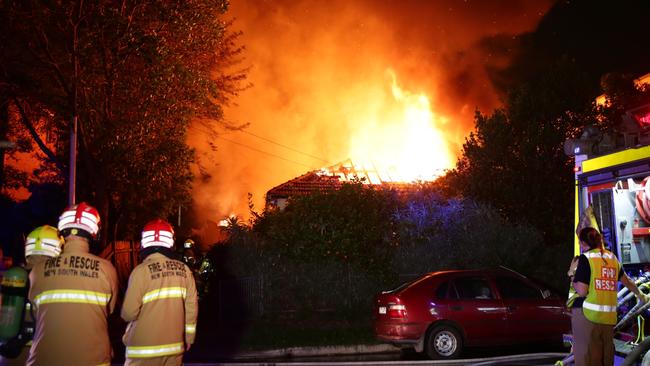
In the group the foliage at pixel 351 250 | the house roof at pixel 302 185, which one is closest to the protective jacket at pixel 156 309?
the foliage at pixel 351 250

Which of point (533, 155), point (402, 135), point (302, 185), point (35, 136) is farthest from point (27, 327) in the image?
point (402, 135)

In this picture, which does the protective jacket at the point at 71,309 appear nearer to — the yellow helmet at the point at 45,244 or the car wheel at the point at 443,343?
the yellow helmet at the point at 45,244

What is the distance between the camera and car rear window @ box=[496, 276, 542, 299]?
31.7 ft

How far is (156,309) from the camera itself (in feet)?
14.9

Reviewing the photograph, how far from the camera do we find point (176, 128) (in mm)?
15891

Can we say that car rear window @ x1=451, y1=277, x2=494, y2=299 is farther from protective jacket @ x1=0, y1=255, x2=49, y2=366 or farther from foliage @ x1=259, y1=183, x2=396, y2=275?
protective jacket @ x1=0, y1=255, x2=49, y2=366

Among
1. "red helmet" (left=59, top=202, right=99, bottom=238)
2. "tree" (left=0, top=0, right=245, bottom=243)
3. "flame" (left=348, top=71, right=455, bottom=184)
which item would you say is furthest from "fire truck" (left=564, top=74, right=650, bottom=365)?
"flame" (left=348, top=71, right=455, bottom=184)

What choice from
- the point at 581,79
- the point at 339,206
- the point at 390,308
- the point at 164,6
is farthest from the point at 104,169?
the point at 581,79

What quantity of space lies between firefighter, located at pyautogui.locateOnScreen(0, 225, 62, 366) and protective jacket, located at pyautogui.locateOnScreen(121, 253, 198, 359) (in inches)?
28.1

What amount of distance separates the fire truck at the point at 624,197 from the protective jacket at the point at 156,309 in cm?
399

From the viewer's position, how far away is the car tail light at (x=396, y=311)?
9.21 m

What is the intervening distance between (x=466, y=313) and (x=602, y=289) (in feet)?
13.1

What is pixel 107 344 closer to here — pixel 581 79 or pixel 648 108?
pixel 648 108

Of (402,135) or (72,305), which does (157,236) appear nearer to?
(72,305)
